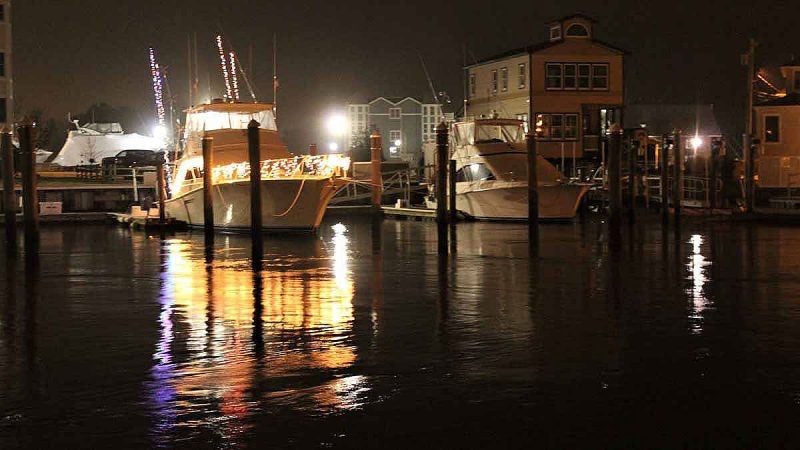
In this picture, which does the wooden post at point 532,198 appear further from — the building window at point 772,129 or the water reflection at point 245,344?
the building window at point 772,129

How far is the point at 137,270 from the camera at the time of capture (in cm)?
2742

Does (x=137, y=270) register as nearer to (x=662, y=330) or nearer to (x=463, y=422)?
(x=662, y=330)

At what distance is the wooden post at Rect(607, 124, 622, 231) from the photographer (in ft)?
108

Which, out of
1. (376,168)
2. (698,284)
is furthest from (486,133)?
(698,284)

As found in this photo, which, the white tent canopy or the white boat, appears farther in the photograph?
the white tent canopy

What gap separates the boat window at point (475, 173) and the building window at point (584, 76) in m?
15.2

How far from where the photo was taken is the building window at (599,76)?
59594mm

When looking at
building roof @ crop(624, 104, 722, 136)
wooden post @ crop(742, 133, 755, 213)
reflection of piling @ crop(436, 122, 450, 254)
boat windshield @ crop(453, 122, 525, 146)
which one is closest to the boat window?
boat windshield @ crop(453, 122, 525, 146)

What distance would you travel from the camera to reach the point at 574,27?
59500mm

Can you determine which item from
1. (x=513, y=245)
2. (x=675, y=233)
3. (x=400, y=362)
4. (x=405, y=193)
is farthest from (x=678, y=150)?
(x=400, y=362)

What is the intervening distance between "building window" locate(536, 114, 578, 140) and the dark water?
A: 30.6m

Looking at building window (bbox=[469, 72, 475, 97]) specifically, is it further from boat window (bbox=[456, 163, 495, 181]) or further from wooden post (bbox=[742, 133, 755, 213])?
wooden post (bbox=[742, 133, 755, 213])

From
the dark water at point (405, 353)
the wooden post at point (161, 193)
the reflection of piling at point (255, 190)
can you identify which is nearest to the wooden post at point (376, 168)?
the wooden post at point (161, 193)

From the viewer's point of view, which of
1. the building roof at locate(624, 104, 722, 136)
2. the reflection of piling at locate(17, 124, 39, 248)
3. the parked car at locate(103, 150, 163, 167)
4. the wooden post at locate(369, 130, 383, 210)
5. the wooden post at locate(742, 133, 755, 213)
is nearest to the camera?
the reflection of piling at locate(17, 124, 39, 248)
